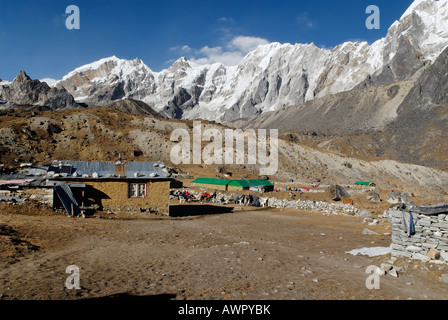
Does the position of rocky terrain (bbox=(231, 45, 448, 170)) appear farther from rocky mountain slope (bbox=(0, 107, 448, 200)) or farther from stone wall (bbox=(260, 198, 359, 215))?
stone wall (bbox=(260, 198, 359, 215))

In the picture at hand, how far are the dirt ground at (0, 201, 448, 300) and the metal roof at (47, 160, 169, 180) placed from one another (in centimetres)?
459

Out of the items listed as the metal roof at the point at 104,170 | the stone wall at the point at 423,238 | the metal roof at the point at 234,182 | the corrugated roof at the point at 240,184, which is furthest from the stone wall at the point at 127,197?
the metal roof at the point at 234,182

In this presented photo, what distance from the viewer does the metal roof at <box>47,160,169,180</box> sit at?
23595 millimetres

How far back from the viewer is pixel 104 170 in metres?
25.0

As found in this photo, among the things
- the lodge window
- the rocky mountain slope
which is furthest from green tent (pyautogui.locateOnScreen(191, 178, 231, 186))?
the lodge window

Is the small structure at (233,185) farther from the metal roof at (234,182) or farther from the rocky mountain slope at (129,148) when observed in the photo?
the rocky mountain slope at (129,148)

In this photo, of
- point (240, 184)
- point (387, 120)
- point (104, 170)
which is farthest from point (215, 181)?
point (387, 120)

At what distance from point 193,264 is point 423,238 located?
8.66 metres

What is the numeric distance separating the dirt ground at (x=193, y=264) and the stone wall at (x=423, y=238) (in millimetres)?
481

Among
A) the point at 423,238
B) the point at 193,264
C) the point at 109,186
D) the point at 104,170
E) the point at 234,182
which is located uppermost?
the point at 104,170

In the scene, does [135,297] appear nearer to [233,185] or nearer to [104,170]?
[104,170]

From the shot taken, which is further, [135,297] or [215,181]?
[215,181]
